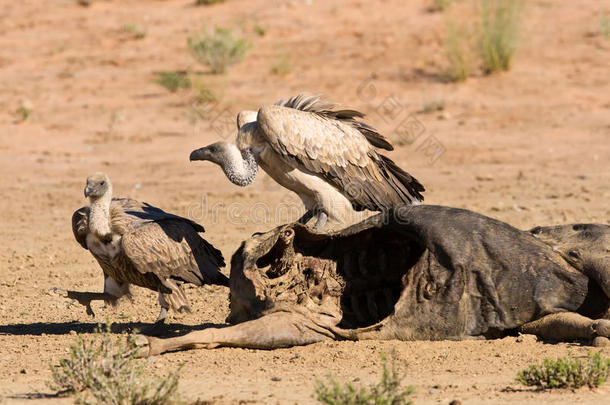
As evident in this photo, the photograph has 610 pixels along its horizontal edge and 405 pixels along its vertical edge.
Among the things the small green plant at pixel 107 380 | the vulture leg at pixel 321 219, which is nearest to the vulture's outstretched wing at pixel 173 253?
the vulture leg at pixel 321 219

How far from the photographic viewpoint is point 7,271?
28.0 ft

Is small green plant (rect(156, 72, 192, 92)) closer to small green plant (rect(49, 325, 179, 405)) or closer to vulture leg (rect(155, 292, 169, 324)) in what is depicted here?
vulture leg (rect(155, 292, 169, 324))

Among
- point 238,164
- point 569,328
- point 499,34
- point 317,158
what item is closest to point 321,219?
point 317,158

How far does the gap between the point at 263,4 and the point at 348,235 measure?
16.9m

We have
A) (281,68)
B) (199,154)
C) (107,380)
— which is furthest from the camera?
(281,68)

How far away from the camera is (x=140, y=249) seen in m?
6.10

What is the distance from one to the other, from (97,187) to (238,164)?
1284mm

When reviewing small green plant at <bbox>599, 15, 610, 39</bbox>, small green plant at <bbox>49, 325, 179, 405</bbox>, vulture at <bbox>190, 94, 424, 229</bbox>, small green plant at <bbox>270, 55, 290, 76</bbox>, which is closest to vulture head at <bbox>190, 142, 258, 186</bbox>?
vulture at <bbox>190, 94, 424, 229</bbox>

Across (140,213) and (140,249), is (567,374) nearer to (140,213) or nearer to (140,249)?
(140,249)

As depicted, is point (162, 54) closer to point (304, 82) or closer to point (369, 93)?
point (304, 82)

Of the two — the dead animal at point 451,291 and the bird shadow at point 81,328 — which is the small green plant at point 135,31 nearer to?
the bird shadow at point 81,328

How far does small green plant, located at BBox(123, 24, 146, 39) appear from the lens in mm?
20078

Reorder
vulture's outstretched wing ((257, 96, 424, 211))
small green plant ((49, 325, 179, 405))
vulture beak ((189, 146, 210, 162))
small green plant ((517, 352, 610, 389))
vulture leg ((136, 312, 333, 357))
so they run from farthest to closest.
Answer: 1. vulture's outstretched wing ((257, 96, 424, 211))
2. vulture beak ((189, 146, 210, 162))
3. vulture leg ((136, 312, 333, 357))
4. small green plant ((517, 352, 610, 389))
5. small green plant ((49, 325, 179, 405))

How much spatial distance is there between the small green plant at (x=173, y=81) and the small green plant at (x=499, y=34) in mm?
5423
